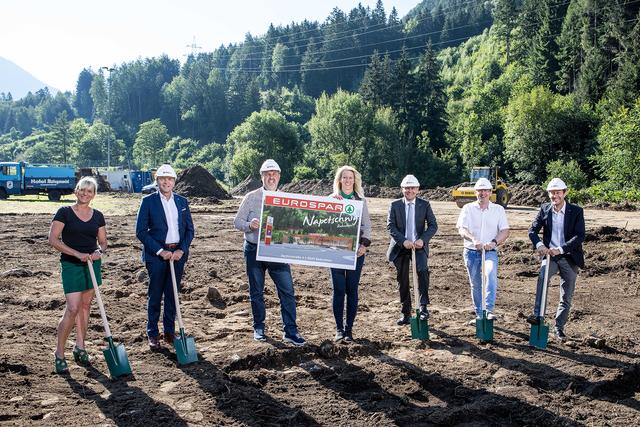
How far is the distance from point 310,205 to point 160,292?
2.03 meters

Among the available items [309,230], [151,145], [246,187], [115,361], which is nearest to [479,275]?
[309,230]

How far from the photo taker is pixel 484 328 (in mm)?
7770

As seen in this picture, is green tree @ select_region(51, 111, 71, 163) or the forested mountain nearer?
the forested mountain

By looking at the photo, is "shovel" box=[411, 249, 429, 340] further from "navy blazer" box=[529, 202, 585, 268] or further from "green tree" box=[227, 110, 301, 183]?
"green tree" box=[227, 110, 301, 183]

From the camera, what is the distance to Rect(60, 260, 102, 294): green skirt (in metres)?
6.41

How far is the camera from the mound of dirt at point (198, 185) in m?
44.0

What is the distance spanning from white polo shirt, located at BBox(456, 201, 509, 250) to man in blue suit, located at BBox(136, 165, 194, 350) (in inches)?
140

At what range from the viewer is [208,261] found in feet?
50.4

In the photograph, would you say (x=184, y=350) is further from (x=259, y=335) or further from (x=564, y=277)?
(x=564, y=277)

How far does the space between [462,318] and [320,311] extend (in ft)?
7.18

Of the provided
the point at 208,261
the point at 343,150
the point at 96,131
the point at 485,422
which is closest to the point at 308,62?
the point at 96,131

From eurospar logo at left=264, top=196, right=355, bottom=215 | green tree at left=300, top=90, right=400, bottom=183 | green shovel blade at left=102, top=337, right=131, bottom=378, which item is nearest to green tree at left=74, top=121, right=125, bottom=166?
green tree at left=300, top=90, right=400, bottom=183

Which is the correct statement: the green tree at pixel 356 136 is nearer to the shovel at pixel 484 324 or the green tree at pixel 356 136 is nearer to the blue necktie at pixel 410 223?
the blue necktie at pixel 410 223

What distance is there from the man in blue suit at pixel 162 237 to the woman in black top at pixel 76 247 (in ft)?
1.88
